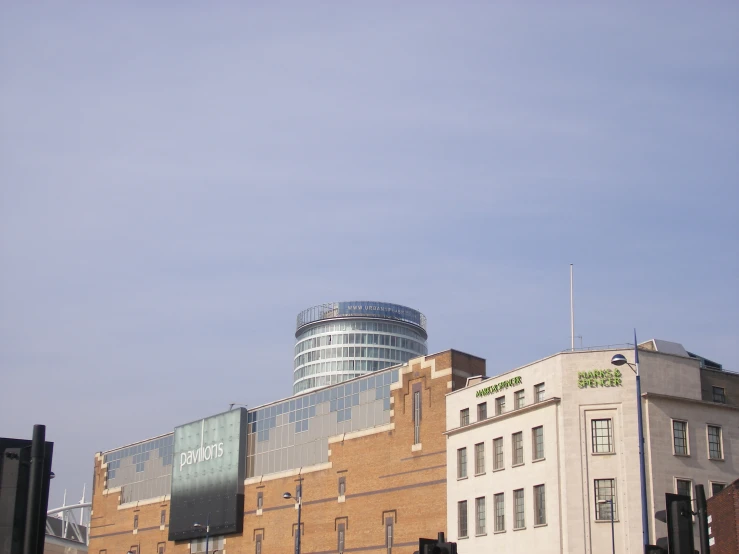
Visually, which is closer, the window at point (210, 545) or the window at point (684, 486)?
the window at point (684, 486)

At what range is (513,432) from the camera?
233 feet

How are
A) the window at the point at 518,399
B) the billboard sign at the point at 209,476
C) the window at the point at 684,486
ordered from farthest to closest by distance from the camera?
the billboard sign at the point at 209,476 → the window at the point at 518,399 → the window at the point at 684,486

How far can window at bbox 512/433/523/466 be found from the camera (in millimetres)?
70312

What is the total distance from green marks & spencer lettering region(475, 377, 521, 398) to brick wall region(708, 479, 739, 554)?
74.3 ft

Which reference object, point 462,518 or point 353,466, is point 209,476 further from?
point 462,518

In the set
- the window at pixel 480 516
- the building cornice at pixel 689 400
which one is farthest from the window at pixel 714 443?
the window at pixel 480 516

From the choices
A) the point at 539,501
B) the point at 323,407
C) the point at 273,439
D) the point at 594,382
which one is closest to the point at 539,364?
the point at 594,382

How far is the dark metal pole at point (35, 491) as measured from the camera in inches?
700

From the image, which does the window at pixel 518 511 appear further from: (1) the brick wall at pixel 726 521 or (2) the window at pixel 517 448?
(1) the brick wall at pixel 726 521

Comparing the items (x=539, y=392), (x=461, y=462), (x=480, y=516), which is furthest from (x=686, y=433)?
(x=461, y=462)

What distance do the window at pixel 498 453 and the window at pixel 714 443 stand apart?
14152 millimetres

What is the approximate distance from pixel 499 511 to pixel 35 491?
2212 inches

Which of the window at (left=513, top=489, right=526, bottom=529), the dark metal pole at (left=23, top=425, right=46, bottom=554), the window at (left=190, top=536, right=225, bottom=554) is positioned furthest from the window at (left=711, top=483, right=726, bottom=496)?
the dark metal pole at (left=23, top=425, right=46, bottom=554)

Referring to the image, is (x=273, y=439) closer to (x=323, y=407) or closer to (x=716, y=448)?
(x=323, y=407)
